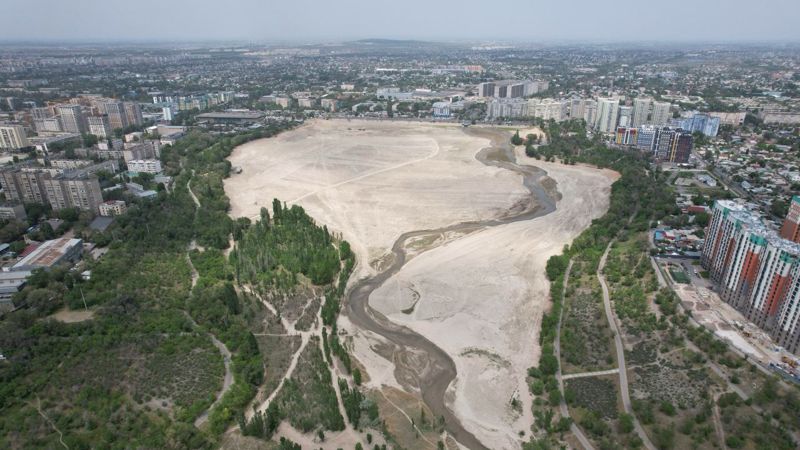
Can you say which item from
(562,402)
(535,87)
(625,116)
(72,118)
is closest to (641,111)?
(625,116)

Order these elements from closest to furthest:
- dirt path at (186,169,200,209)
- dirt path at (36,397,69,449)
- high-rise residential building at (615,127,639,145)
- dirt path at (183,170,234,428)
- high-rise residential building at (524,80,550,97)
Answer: dirt path at (36,397,69,449) → dirt path at (183,170,234,428) → dirt path at (186,169,200,209) → high-rise residential building at (615,127,639,145) → high-rise residential building at (524,80,550,97)

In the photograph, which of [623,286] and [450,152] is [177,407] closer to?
[623,286]

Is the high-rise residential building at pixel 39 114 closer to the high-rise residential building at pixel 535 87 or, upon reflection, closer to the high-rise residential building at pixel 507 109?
the high-rise residential building at pixel 507 109

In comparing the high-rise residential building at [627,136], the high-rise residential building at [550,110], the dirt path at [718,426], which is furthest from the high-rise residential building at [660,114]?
the dirt path at [718,426]

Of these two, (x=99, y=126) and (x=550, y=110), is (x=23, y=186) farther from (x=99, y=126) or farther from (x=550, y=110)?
(x=550, y=110)

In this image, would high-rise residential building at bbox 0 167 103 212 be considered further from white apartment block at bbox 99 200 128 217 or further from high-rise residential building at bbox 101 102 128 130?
high-rise residential building at bbox 101 102 128 130

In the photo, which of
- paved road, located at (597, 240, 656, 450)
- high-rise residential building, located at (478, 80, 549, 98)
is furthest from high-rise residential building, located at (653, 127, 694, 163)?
high-rise residential building, located at (478, 80, 549, 98)
